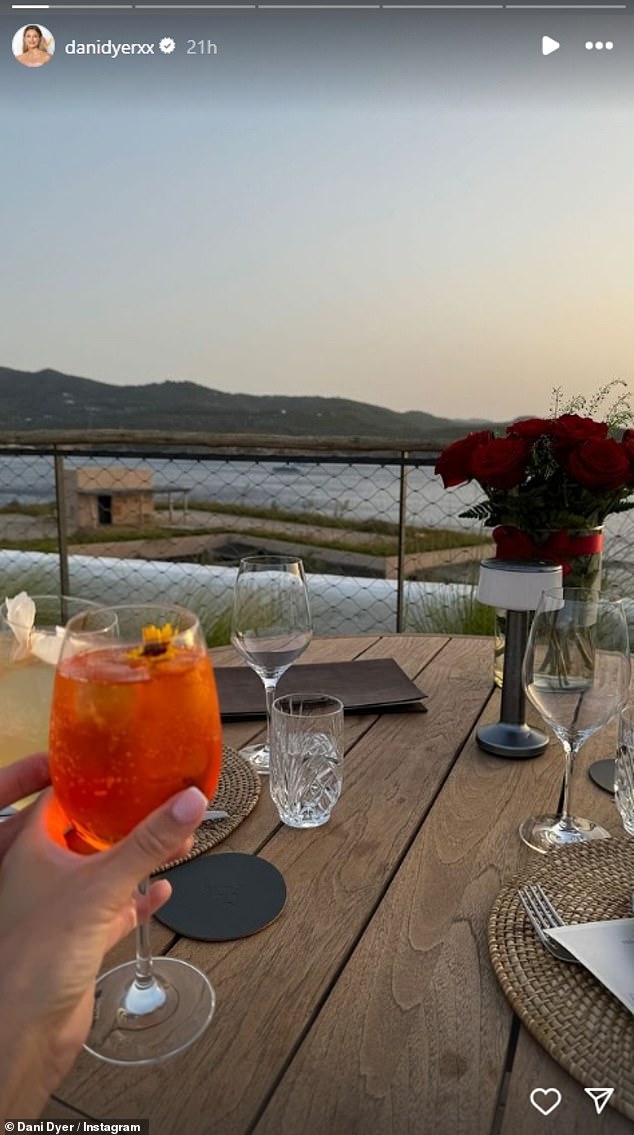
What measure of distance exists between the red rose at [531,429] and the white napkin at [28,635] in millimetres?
697

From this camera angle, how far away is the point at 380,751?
1.04m

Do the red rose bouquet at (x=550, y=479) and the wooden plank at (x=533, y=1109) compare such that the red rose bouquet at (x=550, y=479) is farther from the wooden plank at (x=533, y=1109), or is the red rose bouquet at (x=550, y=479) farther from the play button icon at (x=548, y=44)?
the play button icon at (x=548, y=44)

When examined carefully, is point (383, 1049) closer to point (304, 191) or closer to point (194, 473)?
point (194, 473)

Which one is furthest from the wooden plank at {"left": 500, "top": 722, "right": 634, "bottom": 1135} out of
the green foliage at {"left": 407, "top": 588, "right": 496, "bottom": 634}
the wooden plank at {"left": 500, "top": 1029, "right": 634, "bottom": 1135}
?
the green foliage at {"left": 407, "top": 588, "right": 496, "bottom": 634}

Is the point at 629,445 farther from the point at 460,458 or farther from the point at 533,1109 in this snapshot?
the point at 533,1109

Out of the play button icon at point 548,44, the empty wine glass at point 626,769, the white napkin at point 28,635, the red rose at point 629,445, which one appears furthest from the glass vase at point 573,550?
the play button icon at point 548,44

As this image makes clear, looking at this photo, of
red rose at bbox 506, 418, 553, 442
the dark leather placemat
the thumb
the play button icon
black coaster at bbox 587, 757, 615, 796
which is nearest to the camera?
the thumb

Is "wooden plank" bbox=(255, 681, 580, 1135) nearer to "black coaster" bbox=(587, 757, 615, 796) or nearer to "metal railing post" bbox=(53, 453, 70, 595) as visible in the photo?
"black coaster" bbox=(587, 757, 615, 796)

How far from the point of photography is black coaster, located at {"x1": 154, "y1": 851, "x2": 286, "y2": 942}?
0.65m

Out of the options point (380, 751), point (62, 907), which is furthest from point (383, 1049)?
point (380, 751)

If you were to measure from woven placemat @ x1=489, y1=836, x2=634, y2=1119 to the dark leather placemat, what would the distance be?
46 cm

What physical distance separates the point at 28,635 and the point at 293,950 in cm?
37

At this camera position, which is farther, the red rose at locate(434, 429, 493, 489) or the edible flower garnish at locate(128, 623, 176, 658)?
the red rose at locate(434, 429, 493, 489)

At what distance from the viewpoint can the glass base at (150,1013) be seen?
510mm
